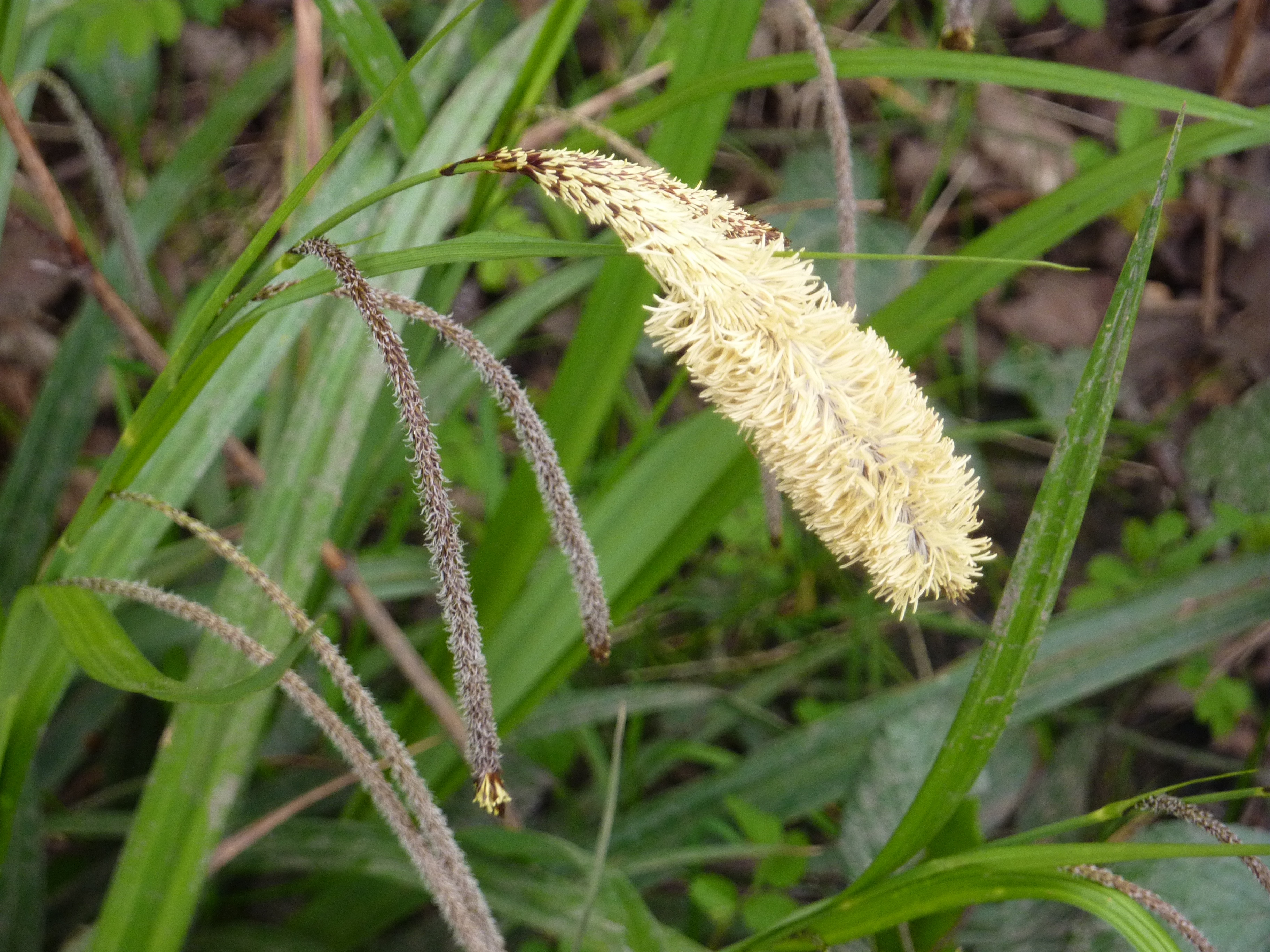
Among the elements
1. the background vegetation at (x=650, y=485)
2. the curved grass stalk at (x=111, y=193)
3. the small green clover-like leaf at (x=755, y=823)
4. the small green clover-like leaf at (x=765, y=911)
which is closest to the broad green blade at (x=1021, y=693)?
the background vegetation at (x=650, y=485)

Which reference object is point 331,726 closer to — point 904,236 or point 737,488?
point 737,488

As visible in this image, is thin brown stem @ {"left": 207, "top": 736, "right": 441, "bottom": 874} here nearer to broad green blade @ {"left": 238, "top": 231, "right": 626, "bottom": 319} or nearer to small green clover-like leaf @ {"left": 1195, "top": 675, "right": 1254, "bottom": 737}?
broad green blade @ {"left": 238, "top": 231, "right": 626, "bottom": 319}

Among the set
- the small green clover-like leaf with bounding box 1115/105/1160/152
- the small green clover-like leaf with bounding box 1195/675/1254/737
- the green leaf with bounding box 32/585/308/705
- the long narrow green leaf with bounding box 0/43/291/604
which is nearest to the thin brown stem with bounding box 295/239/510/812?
the green leaf with bounding box 32/585/308/705

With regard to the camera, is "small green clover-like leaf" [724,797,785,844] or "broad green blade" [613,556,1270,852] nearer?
"small green clover-like leaf" [724,797,785,844]

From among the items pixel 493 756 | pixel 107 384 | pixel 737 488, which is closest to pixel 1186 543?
pixel 737 488

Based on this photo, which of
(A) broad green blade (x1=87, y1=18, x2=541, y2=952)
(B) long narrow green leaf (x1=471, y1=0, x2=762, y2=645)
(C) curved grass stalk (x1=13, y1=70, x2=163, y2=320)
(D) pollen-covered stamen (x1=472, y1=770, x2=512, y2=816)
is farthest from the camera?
(C) curved grass stalk (x1=13, y1=70, x2=163, y2=320)

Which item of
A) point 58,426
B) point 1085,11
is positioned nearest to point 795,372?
point 58,426
